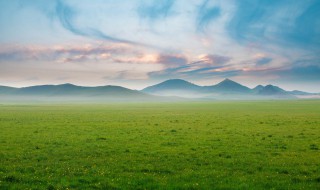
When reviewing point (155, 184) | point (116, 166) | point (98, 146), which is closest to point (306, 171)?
point (155, 184)

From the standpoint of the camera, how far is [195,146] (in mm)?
23344

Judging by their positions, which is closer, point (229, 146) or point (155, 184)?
point (155, 184)

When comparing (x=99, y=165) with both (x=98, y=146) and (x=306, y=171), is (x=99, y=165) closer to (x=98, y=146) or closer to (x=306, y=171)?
(x=98, y=146)

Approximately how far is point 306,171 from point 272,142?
33.6 ft

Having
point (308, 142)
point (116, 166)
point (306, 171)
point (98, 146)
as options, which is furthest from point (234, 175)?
point (308, 142)

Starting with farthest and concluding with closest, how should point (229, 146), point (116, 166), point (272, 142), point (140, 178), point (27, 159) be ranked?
1. point (272, 142)
2. point (229, 146)
3. point (27, 159)
4. point (116, 166)
5. point (140, 178)

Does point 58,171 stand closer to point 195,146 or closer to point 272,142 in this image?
point 195,146

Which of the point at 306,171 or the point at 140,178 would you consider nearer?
the point at 140,178

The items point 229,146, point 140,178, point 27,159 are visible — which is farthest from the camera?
point 229,146

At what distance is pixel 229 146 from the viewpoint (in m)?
23.3

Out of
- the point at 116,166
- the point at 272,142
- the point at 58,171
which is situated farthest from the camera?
the point at 272,142

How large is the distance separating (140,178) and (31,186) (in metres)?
4.81

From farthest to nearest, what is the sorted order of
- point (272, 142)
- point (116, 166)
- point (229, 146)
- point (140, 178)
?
point (272, 142) → point (229, 146) → point (116, 166) → point (140, 178)

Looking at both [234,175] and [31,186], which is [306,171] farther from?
[31,186]
